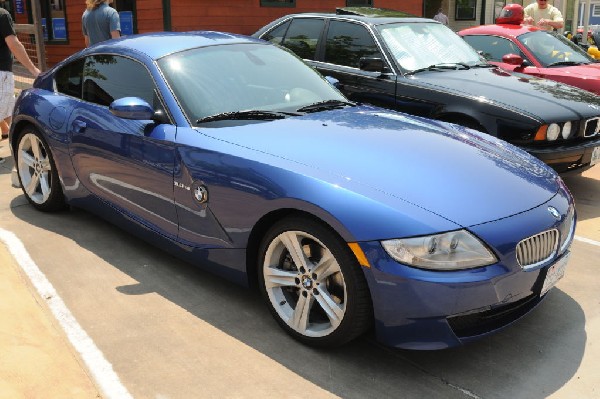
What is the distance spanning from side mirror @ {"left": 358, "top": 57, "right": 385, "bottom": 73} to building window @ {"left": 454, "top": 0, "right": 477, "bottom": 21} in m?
16.7

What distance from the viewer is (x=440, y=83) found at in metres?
5.79

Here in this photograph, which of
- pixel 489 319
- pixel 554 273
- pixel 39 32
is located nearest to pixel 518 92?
pixel 554 273

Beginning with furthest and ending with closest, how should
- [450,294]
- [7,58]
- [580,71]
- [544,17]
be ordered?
[544,17] < [580,71] < [7,58] < [450,294]

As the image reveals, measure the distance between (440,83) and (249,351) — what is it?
11.8ft

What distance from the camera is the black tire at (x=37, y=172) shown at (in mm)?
4938

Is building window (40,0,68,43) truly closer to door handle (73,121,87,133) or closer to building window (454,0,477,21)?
door handle (73,121,87,133)

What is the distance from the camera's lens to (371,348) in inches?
125

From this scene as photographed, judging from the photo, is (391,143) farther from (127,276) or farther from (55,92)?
(55,92)

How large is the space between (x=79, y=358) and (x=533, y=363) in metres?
2.21

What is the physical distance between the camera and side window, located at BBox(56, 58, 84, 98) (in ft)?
15.5

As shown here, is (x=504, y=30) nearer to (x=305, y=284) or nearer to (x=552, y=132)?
(x=552, y=132)

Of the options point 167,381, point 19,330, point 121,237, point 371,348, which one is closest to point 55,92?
point 121,237

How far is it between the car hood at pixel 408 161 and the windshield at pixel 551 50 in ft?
14.9

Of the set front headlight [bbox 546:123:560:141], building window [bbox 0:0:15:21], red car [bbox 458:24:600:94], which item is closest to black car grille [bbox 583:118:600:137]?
front headlight [bbox 546:123:560:141]
